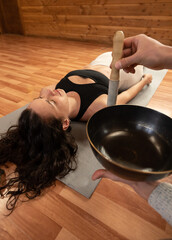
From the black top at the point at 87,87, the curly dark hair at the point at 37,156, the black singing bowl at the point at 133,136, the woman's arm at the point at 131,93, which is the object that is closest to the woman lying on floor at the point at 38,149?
the curly dark hair at the point at 37,156

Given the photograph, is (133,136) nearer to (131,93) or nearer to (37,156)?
(37,156)

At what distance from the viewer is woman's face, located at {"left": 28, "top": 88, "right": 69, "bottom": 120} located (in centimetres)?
84

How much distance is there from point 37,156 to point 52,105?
0.92 feet

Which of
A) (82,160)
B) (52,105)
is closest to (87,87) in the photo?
(52,105)

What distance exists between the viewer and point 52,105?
89cm

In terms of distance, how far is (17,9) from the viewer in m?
4.19

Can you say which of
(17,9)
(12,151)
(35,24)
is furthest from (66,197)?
(17,9)

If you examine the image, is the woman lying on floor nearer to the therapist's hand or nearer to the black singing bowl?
the black singing bowl

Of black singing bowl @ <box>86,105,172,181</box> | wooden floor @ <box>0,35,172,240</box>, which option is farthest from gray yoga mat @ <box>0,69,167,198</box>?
black singing bowl @ <box>86,105,172,181</box>

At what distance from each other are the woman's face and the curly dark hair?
1.1 inches

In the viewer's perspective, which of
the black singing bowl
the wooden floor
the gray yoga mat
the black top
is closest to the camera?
the black singing bowl

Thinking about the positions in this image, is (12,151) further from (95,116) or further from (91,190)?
(95,116)

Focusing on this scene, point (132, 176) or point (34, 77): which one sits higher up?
point (132, 176)

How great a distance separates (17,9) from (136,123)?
495 centimetres
